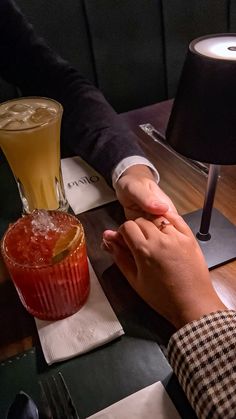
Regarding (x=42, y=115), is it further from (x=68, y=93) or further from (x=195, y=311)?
(x=195, y=311)

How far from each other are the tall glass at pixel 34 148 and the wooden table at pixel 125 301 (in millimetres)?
53

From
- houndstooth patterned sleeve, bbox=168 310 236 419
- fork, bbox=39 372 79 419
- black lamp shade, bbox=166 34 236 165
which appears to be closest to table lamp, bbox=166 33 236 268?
black lamp shade, bbox=166 34 236 165

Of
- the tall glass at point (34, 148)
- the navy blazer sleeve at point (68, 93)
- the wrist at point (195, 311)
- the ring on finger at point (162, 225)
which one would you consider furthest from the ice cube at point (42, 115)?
the wrist at point (195, 311)

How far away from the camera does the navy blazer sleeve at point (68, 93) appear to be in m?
0.87

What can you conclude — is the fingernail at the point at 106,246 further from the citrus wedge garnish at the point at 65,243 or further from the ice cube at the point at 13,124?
the ice cube at the point at 13,124

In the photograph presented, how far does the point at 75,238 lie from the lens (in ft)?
1.75

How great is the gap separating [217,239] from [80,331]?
0.29 meters

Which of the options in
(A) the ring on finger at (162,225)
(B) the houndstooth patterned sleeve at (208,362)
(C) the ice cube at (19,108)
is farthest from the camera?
(C) the ice cube at (19,108)

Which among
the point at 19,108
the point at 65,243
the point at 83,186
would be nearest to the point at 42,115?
the point at 19,108

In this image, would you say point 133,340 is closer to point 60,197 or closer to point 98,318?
point 98,318

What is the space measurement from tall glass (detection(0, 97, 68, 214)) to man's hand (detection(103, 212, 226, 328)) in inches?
7.6

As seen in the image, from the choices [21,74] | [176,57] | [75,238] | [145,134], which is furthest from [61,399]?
[176,57]

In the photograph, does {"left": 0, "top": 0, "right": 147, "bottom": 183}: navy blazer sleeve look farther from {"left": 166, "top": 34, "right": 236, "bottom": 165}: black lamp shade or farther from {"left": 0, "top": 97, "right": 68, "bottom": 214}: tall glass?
{"left": 166, "top": 34, "right": 236, "bottom": 165}: black lamp shade

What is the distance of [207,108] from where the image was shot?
52 cm
